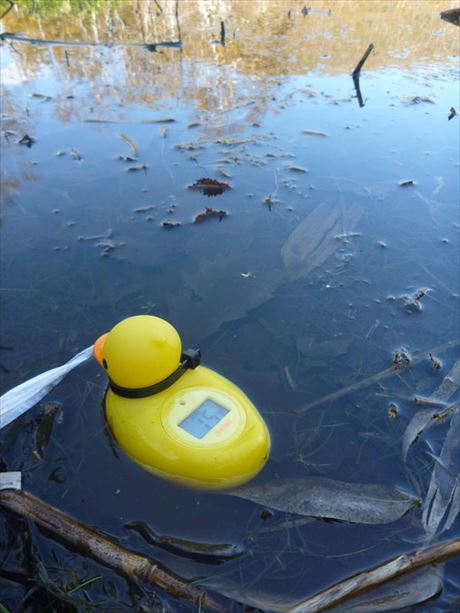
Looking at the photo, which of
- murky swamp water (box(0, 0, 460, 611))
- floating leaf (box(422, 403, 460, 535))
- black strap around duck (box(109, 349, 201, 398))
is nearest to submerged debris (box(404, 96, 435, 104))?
murky swamp water (box(0, 0, 460, 611))

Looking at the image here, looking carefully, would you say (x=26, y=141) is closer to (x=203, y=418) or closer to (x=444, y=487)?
(x=203, y=418)

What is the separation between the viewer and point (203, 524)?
1.96 meters

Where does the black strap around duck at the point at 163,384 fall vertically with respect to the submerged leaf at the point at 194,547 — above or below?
above

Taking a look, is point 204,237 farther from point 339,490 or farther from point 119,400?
point 339,490

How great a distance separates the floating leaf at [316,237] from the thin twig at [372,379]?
0.93m

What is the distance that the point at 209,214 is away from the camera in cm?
380

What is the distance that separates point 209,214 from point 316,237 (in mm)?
869

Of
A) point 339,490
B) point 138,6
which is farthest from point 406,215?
point 138,6

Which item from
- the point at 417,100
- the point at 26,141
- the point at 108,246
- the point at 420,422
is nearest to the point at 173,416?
the point at 420,422

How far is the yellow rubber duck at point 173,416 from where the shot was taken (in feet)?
6.47

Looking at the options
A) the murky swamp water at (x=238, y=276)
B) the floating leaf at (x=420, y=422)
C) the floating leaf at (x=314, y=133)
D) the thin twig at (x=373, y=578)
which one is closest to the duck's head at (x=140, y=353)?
the murky swamp water at (x=238, y=276)

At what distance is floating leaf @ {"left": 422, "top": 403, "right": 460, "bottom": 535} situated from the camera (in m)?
1.95

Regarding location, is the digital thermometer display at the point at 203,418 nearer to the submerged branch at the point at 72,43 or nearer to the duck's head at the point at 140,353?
the duck's head at the point at 140,353

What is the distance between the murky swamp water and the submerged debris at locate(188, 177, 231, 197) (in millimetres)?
81
